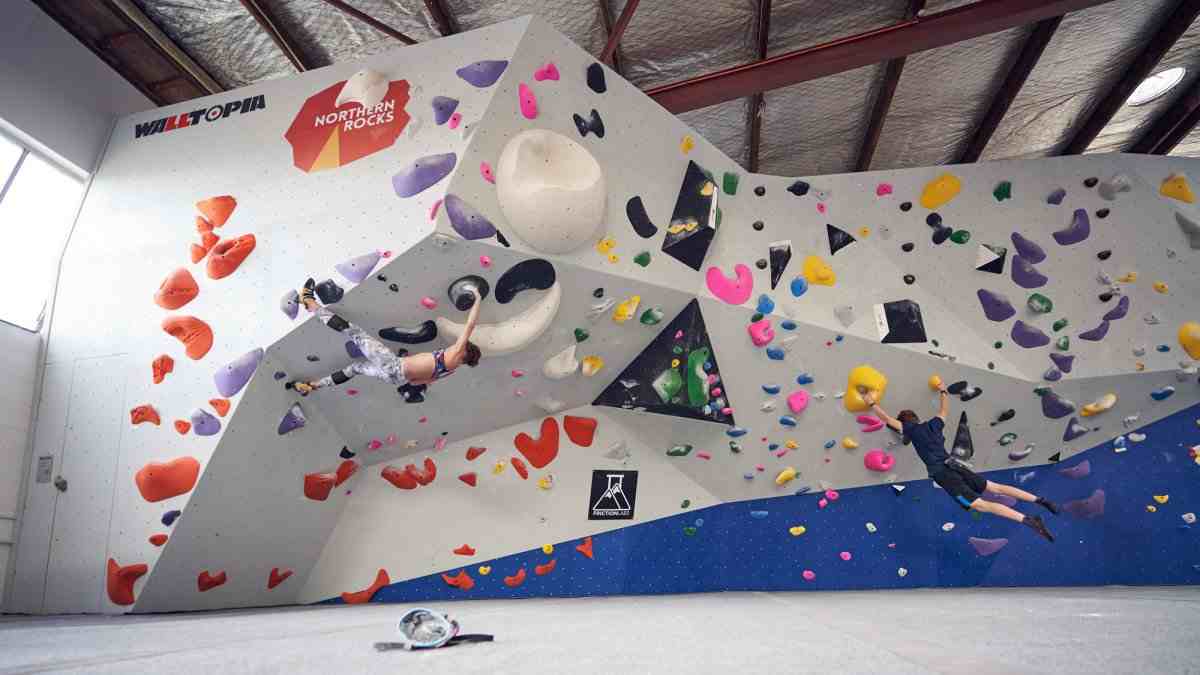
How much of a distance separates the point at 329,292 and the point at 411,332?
0.52m

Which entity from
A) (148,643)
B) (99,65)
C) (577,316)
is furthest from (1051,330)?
(99,65)

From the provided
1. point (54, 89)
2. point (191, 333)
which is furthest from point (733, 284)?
point (54, 89)

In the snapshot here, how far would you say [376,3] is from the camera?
487 centimetres

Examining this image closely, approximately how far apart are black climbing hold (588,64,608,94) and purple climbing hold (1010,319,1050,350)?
359 cm

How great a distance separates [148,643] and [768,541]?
439 centimetres

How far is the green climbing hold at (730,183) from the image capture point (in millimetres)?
4781

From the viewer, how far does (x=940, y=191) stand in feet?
16.5

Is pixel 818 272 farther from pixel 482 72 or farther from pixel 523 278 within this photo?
pixel 482 72

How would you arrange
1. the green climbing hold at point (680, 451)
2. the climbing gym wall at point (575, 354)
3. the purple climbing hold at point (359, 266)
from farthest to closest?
1. the green climbing hold at point (680, 451)
2. the climbing gym wall at point (575, 354)
3. the purple climbing hold at point (359, 266)

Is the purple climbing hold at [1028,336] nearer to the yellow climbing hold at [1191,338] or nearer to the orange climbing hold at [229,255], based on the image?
the yellow climbing hold at [1191,338]

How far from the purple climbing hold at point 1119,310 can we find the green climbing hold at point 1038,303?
495 mm

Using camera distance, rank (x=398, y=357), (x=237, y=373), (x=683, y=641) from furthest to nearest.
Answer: (x=237, y=373), (x=398, y=357), (x=683, y=641)

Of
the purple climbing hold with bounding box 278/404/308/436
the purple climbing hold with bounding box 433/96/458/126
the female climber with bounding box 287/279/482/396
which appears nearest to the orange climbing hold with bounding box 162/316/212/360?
the purple climbing hold with bounding box 278/404/308/436

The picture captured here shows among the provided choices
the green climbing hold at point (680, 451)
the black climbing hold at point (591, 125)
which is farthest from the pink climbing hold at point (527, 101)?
the green climbing hold at point (680, 451)
